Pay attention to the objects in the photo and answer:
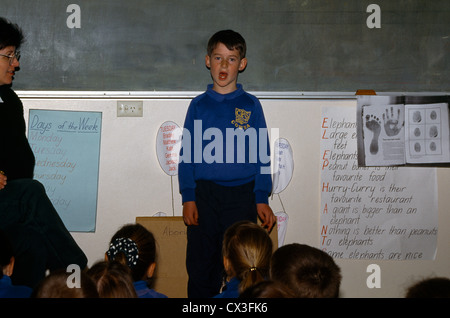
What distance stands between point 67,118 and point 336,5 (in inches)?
60.0

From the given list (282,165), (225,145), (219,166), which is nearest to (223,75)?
(225,145)

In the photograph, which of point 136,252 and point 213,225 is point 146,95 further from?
point 136,252

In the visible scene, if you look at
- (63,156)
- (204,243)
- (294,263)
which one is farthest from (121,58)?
(294,263)

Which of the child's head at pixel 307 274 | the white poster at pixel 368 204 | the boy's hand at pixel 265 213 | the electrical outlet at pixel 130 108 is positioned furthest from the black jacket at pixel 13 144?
the white poster at pixel 368 204

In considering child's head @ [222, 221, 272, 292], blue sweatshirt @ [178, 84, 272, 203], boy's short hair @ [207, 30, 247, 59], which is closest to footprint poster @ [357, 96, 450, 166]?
blue sweatshirt @ [178, 84, 272, 203]

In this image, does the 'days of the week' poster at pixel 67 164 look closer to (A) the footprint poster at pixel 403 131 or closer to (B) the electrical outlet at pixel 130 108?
(B) the electrical outlet at pixel 130 108

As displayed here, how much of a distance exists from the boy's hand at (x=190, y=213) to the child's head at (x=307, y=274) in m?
0.77

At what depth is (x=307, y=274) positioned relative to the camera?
1457mm

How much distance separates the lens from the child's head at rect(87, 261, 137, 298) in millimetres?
1346

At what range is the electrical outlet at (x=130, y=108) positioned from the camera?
2531mm

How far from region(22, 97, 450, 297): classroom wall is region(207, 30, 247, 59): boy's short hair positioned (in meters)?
0.32

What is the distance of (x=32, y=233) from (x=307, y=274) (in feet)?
3.44

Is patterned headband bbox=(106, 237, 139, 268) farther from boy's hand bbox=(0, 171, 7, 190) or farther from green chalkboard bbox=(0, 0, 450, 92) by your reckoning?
green chalkboard bbox=(0, 0, 450, 92)
